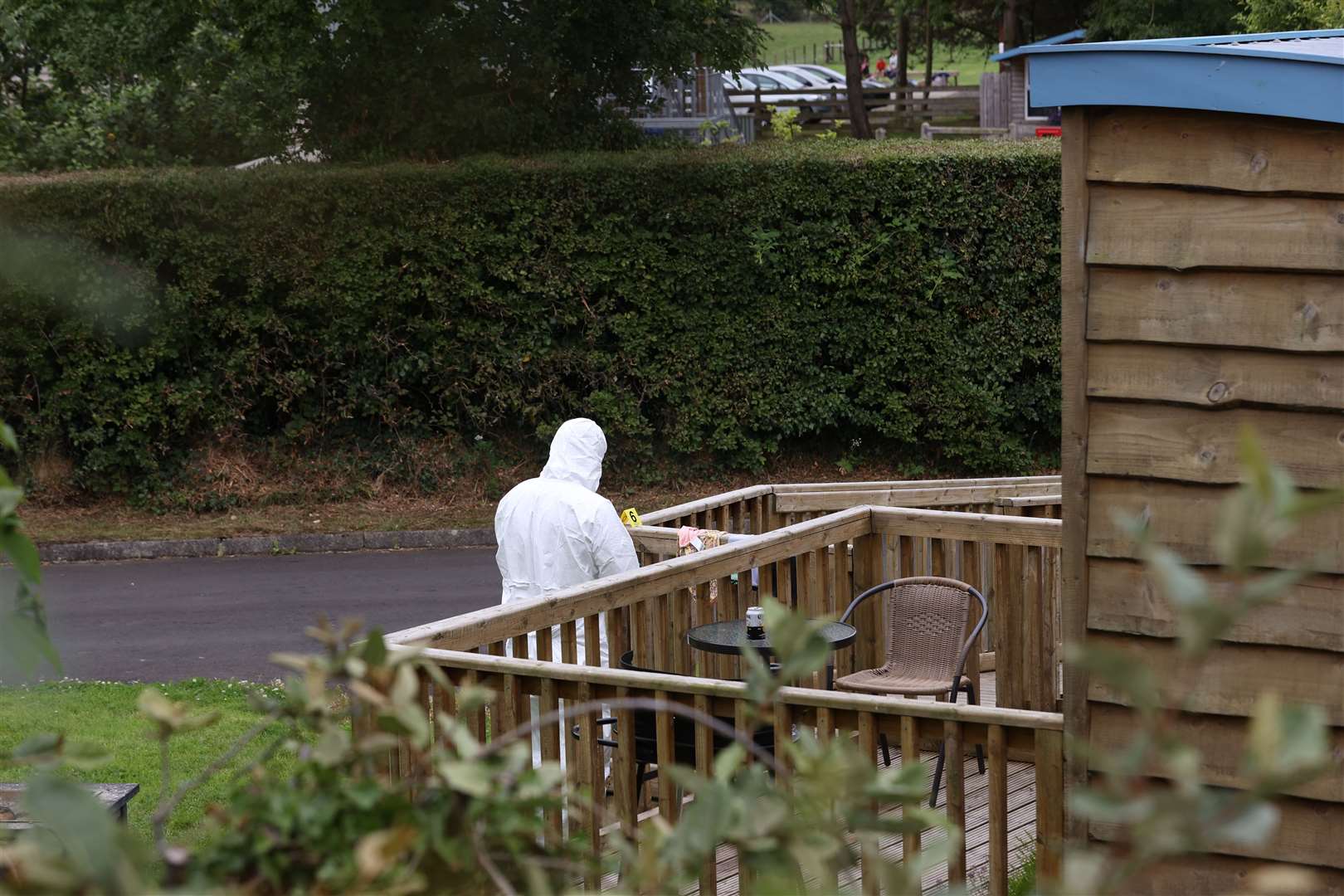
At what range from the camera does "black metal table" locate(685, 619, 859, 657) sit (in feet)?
19.2

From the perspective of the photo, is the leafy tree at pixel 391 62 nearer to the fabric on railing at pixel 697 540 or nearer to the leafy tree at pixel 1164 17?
the fabric on railing at pixel 697 540

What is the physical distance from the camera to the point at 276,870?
5.18 feet

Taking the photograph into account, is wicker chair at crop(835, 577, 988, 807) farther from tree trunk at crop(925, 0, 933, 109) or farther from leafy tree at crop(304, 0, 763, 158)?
tree trunk at crop(925, 0, 933, 109)

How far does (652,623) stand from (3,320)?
36.8 ft

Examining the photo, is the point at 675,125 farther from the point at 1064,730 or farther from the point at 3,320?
the point at 1064,730

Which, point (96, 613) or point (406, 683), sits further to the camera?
point (96, 613)

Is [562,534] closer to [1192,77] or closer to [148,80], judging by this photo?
[1192,77]

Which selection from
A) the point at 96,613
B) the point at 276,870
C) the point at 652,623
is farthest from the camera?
the point at 96,613

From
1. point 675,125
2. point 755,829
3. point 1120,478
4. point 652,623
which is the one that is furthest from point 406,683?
point 675,125

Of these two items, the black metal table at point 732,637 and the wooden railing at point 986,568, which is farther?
the wooden railing at point 986,568

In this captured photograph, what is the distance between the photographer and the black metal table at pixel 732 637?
5867mm

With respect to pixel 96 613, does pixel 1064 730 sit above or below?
above

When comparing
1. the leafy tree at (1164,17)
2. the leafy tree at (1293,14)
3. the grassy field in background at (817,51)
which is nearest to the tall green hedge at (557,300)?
the leafy tree at (1293,14)

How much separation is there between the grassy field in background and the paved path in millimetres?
48121
